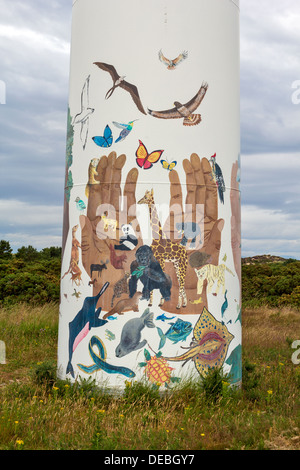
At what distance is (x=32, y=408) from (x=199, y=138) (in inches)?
168

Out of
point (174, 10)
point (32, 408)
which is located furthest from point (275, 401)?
point (174, 10)

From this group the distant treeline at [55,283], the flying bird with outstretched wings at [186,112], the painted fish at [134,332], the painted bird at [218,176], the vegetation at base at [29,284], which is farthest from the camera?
the distant treeline at [55,283]

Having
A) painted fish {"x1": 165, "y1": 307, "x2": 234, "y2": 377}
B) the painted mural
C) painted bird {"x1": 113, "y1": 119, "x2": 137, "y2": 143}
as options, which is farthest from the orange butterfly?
painted fish {"x1": 165, "y1": 307, "x2": 234, "y2": 377}

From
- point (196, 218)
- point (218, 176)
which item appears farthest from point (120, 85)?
point (196, 218)

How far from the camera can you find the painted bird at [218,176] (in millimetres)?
7379

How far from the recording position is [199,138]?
7.24 metres

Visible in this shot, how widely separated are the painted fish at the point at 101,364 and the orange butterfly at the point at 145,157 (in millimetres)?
2477

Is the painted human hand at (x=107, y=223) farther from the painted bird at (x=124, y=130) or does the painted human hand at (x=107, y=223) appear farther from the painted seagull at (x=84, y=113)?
the painted seagull at (x=84, y=113)

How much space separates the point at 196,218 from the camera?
7.14 meters

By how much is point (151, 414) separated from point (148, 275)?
1.78m

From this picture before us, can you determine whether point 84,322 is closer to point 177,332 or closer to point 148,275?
point 148,275

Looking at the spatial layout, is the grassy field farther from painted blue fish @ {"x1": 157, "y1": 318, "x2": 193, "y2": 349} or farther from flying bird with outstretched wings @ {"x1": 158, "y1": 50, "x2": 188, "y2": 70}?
flying bird with outstretched wings @ {"x1": 158, "y1": 50, "x2": 188, "y2": 70}

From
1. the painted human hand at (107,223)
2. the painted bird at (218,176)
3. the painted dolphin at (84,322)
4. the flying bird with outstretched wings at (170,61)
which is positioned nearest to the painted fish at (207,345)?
the painted dolphin at (84,322)

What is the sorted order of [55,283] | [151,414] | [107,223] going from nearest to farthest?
[151,414], [107,223], [55,283]
